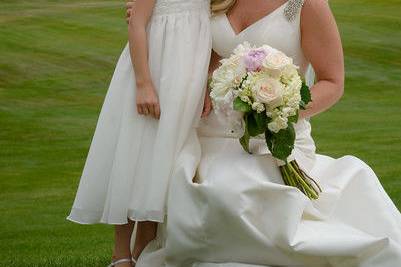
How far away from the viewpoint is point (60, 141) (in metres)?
15.9

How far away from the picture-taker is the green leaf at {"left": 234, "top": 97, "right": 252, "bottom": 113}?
16.2 ft

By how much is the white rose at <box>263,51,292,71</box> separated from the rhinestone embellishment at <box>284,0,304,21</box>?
0.95ft

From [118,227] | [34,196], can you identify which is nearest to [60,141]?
[34,196]

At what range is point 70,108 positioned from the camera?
1903 centimetres

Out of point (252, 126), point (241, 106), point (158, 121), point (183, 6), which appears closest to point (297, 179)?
point (252, 126)

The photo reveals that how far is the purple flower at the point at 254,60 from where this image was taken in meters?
4.99

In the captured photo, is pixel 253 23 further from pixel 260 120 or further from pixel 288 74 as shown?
pixel 260 120

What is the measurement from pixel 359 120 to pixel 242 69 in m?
12.5

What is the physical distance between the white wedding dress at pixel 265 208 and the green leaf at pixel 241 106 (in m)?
0.26

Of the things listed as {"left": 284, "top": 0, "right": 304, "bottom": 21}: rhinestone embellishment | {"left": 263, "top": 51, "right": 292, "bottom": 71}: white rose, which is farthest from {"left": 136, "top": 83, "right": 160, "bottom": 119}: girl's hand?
{"left": 284, "top": 0, "right": 304, "bottom": 21}: rhinestone embellishment

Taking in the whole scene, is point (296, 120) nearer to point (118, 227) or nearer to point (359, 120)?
point (118, 227)

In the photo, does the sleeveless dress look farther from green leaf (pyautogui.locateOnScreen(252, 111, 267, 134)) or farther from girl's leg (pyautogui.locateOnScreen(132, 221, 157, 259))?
green leaf (pyautogui.locateOnScreen(252, 111, 267, 134))

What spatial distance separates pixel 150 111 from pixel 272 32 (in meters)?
0.67

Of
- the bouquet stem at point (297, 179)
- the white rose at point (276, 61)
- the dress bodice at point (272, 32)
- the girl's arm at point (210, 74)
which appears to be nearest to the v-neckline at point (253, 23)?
the dress bodice at point (272, 32)
